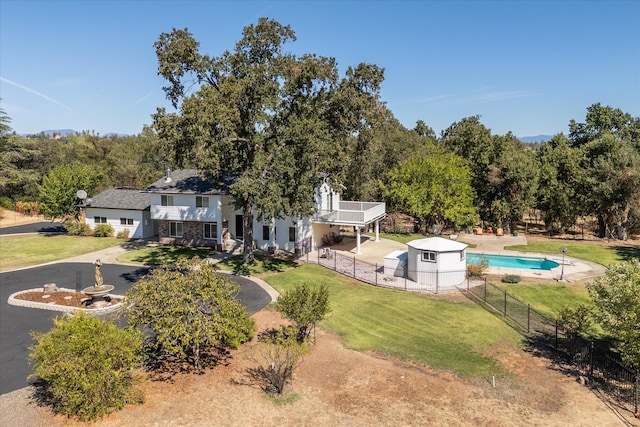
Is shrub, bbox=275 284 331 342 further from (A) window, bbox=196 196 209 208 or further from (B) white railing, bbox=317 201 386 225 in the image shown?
(A) window, bbox=196 196 209 208

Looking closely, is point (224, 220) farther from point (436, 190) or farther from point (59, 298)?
point (436, 190)

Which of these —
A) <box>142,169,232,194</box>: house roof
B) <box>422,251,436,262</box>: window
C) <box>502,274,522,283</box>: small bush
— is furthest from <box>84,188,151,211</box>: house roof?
<box>502,274,522,283</box>: small bush

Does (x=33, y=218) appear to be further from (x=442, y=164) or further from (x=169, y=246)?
(x=442, y=164)

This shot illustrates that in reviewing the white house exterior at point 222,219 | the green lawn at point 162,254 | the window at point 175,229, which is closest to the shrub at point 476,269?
the white house exterior at point 222,219

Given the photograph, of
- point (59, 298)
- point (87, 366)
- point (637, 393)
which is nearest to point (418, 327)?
point (637, 393)

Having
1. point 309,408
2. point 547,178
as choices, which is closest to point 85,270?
point 309,408

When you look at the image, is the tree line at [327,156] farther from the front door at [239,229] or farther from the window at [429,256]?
the window at [429,256]
